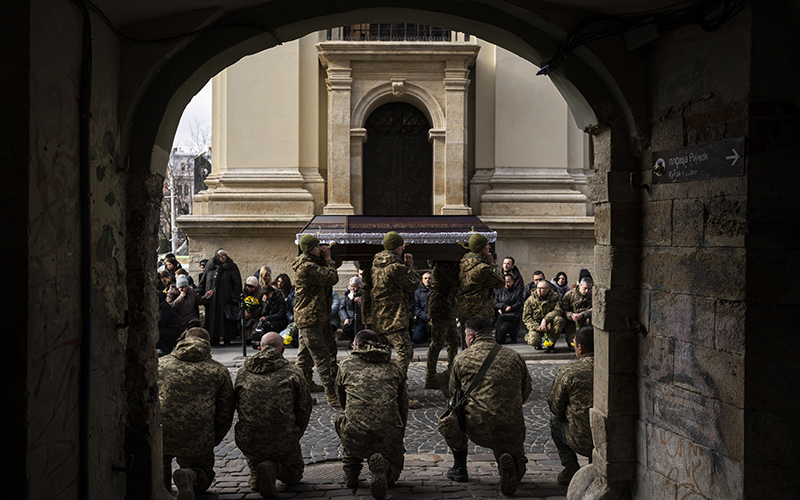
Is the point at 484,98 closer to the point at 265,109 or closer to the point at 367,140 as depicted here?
the point at 367,140

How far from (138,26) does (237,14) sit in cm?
67

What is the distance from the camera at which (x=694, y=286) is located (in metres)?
3.90

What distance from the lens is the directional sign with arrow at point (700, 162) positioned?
11.7 ft

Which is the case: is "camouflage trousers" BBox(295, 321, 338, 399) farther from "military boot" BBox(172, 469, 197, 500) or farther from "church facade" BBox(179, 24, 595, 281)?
"church facade" BBox(179, 24, 595, 281)

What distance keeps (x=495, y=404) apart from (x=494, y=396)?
2.4 inches

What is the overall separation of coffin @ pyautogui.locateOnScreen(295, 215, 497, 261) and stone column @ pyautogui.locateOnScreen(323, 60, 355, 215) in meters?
3.88

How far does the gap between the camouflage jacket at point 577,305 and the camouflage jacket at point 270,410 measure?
18.4 ft

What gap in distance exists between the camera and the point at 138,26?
4184 mm

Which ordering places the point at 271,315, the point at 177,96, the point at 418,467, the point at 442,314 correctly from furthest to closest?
the point at 271,315
the point at 442,314
the point at 418,467
the point at 177,96

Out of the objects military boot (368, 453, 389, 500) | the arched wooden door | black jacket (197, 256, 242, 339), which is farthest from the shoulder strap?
the arched wooden door

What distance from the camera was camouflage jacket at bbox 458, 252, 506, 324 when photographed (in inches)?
310

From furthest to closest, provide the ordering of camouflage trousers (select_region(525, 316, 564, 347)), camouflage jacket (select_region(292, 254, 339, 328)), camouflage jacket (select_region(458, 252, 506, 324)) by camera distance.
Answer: camouflage trousers (select_region(525, 316, 564, 347)) → camouflage jacket (select_region(458, 252, 506, 324)) → camouflage jacket (select_region(292, 254, 339, 328))

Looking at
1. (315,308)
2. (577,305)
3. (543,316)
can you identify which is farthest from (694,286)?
(543,316)

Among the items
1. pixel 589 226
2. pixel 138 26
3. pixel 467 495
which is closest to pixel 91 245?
pixel 138 26
